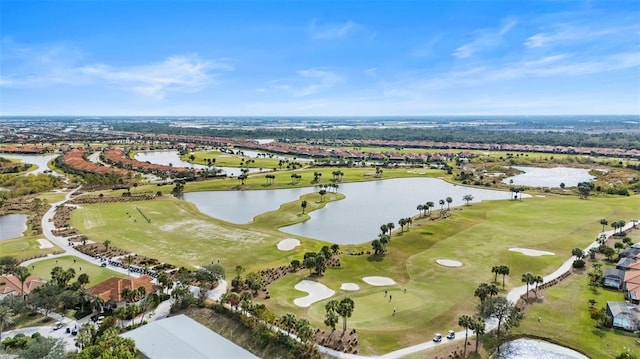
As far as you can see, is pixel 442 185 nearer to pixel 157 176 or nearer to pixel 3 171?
pixel 157 176

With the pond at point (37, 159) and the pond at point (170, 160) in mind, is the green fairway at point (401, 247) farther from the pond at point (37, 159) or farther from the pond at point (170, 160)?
the pond at point (37, 159)

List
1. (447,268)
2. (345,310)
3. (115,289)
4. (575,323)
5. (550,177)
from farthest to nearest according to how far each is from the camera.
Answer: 1. (550,177)
2. (447,268)
3. (115,289)
4. (575,323)
5. (345,310)

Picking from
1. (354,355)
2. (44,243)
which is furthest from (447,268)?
(44,243)

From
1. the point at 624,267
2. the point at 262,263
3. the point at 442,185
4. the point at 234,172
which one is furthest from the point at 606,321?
the point at 234,172

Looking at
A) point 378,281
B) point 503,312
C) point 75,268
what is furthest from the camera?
point 75,268

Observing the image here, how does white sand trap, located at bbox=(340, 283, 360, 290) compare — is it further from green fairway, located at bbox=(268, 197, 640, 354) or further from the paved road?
the paved road

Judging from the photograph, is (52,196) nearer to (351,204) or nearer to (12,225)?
(12,225)

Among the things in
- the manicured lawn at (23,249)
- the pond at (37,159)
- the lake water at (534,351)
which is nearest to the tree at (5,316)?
the manicured lawn at (23,249)

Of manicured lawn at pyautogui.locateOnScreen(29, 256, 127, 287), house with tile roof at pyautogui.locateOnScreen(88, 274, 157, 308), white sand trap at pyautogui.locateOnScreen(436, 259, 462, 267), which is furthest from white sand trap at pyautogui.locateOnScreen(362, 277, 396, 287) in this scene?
manicured lawn at pyautogui.locateOnScreen(29, 256, 127, 287)
